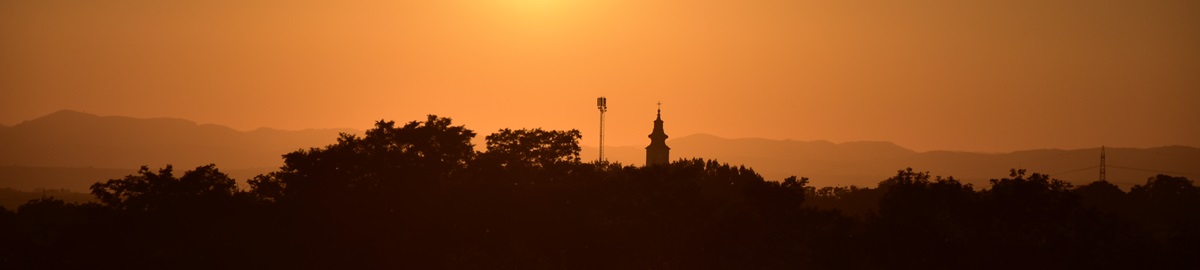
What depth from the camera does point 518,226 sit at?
55.8m

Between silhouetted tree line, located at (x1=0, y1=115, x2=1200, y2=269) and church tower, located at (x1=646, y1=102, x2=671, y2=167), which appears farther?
church tower, located at (x1=646, y1=102, x2=671, y2=167)

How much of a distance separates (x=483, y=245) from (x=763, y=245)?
11.9 metres

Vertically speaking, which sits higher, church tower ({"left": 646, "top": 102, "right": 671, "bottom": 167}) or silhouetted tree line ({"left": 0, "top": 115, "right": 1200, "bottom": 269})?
church tower ({"left": 646, "top": 102, "right": 671, "bottom": 167})

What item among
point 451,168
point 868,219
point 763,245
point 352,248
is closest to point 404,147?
point 451,168

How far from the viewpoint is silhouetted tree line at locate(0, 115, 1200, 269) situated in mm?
53344

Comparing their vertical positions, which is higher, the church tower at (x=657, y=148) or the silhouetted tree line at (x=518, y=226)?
the church tower at (x=657, y=148)

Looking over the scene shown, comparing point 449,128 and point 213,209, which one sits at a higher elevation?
point 449,128

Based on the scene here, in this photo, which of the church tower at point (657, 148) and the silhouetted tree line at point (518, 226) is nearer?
the silhouetted tree line at point (518, 226)

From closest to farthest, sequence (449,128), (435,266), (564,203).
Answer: (435,266), (564,203), (449,128)

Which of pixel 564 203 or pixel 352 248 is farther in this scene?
pixel 564 203

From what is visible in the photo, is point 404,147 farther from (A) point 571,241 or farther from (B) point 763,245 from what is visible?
(B) point 763,245

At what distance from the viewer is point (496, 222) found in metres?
55.7

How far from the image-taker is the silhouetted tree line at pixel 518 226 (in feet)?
175

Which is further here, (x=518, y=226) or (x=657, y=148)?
(x=657, y=148)
